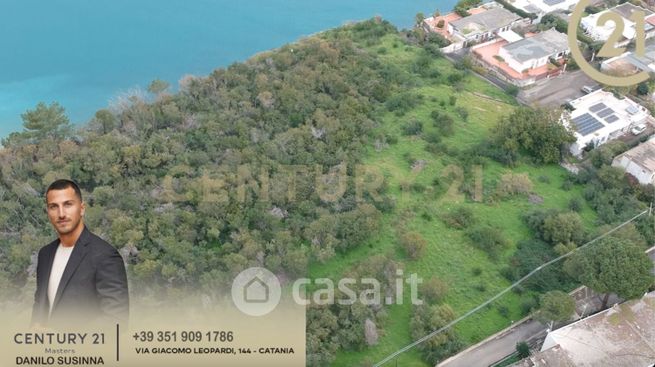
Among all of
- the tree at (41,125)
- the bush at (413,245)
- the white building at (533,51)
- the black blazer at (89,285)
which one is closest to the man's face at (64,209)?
the black blazer at (89,285)

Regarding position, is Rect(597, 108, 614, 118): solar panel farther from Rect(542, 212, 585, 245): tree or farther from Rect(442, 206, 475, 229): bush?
Rect(442, 206, 475, 229): bush

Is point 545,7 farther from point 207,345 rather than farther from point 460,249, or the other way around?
point 207,345

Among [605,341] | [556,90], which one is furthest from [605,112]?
[605,341]

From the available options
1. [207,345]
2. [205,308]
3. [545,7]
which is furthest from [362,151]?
[545,7]

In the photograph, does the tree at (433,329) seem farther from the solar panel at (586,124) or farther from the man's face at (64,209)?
the man's face at (64,209)

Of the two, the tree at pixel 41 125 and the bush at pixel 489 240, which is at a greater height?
the tree at pixel 41 125
